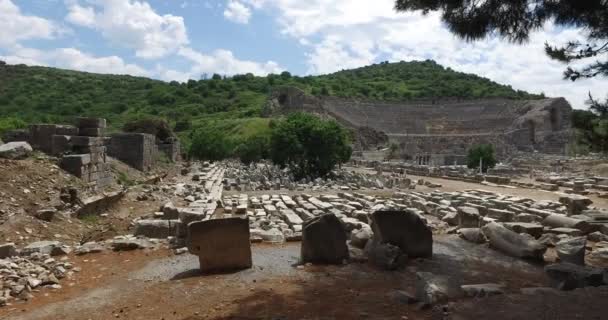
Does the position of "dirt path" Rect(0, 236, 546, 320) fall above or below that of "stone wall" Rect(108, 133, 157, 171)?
below

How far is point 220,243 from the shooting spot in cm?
727

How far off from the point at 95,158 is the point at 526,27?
12006 millimetres

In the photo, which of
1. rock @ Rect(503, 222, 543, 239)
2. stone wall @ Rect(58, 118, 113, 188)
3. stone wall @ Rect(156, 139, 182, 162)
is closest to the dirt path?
rock @ Rect(503, 222, 543, 239)

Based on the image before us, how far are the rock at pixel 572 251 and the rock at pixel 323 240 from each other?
12.2 ft

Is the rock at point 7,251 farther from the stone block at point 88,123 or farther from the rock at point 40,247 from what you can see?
the stone block at point 88,123

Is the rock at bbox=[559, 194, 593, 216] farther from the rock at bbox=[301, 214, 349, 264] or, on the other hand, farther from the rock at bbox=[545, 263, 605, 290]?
the rock at bbox=[301, 214, 349, 264]

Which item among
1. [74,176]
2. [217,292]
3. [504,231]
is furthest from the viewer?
[74,176]

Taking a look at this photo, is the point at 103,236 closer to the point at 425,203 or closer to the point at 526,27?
the point at 526,27

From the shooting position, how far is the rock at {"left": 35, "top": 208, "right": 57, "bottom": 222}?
1007cm

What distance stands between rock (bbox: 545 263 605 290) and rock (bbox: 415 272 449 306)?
168cm

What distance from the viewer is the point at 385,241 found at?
25.4 feet

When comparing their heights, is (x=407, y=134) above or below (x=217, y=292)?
above

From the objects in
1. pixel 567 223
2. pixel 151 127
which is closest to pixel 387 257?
pixel 567 223

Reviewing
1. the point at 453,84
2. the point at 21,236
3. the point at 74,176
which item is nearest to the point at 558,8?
the point at 21,236
